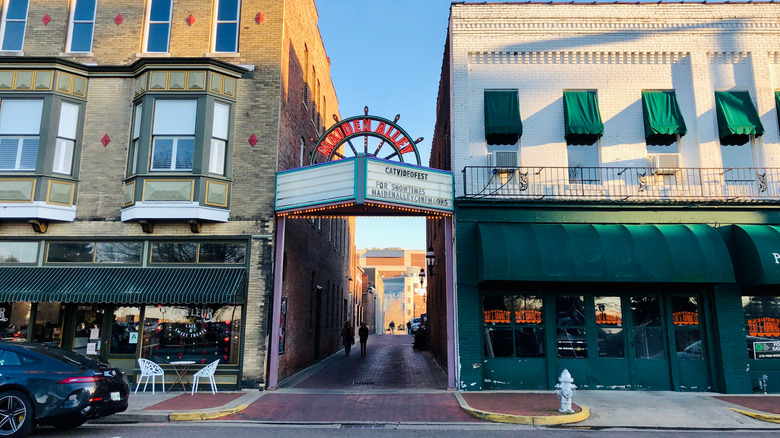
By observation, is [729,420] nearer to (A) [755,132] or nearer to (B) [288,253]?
(A) [755,132]

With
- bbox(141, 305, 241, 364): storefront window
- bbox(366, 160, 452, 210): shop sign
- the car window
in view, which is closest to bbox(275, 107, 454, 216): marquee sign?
bbox(366, 160, 452, 210): shop sign

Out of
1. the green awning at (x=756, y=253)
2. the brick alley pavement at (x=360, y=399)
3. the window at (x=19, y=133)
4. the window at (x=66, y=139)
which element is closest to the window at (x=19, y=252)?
the window at (x=19, y=133)

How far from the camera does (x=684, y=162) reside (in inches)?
554

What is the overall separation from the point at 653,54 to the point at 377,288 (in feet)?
157

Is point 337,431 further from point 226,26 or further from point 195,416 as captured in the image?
point 226,26

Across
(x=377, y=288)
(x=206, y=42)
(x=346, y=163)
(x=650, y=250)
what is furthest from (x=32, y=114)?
(x=377, y=288)

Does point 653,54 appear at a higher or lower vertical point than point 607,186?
higher

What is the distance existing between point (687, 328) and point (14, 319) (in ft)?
58.3

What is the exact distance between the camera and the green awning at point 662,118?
13891 millimetres

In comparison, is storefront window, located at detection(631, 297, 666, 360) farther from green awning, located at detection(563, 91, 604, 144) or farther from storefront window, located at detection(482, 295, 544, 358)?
green awning, located at detection(563, 91, 604, 144)

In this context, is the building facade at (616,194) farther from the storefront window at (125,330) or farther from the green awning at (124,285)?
the storefront window at (125,330)

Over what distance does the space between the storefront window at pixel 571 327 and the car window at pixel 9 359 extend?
1158 centimetres

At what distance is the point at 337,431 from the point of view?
9164mm

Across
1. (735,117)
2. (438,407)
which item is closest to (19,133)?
(438,407)
